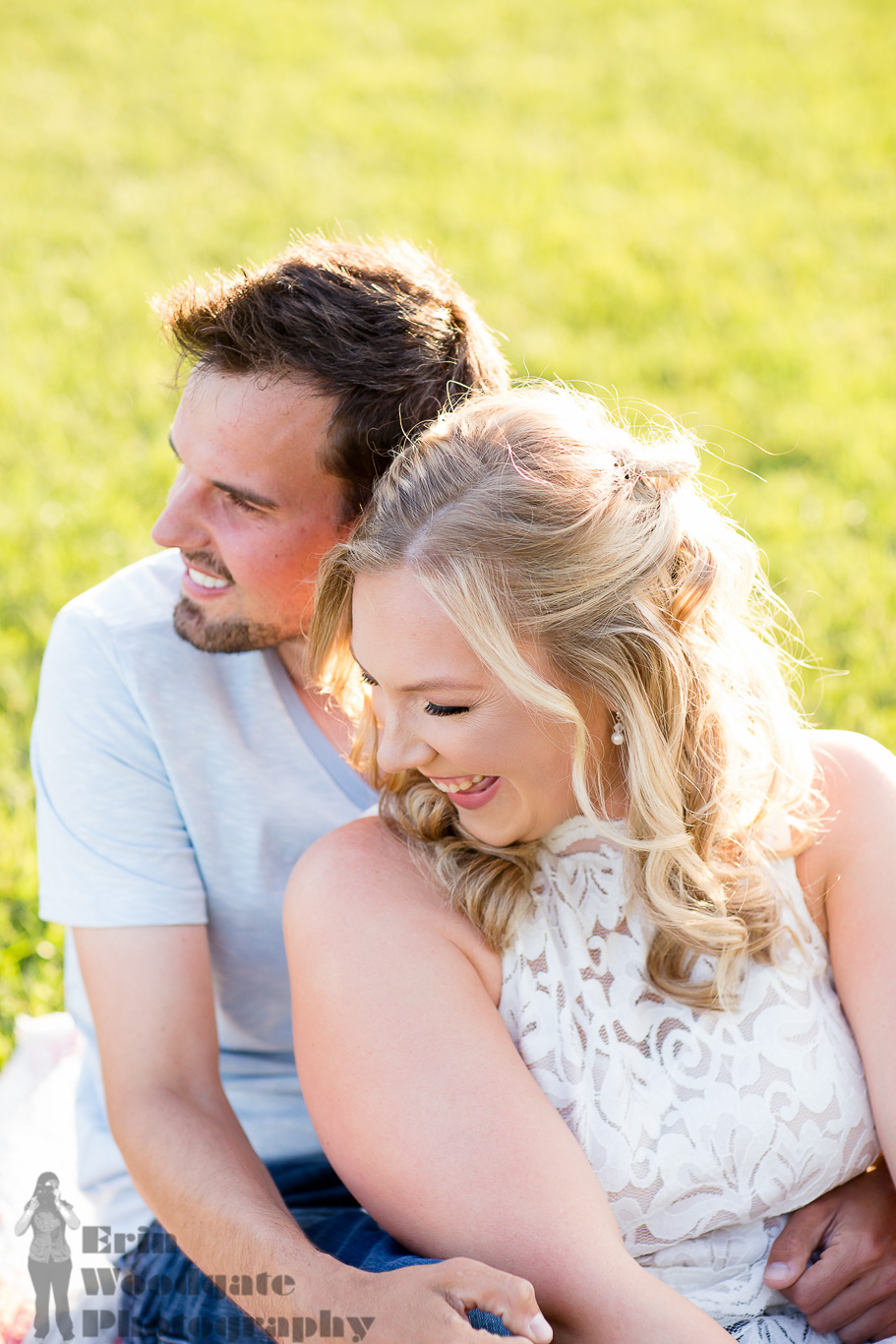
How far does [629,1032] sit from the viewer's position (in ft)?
6.33

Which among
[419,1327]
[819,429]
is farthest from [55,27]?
[419,1327]

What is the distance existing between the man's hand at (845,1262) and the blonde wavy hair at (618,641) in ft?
1.38

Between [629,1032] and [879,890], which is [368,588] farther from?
[879,890]

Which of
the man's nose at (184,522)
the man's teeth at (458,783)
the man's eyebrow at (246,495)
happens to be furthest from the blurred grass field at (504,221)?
the man's teeth at (458,783)

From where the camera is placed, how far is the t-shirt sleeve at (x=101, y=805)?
2.21 m

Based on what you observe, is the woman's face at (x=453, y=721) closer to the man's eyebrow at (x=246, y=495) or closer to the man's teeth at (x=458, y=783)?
the man's teeth at (x=458, y=783)

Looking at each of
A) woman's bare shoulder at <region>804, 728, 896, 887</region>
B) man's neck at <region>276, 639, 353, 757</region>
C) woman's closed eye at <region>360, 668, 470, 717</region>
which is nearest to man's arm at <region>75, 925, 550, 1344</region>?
man's neck at <region>276, 639, 353, 757</region>

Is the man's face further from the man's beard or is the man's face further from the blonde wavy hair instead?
the blonde wavy hair

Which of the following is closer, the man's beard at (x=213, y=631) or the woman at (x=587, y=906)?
the woman at (x=587, y=906)

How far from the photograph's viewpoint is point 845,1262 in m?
1.99

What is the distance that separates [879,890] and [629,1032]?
1.60 ft

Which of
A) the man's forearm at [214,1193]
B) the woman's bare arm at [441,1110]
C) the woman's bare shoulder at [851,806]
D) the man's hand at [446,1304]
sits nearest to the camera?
the man's hand at [446,1304]

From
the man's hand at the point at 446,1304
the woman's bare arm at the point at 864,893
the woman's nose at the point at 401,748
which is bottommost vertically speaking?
the man's hand at the point at 446,1304

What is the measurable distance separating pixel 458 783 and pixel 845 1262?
1.02 meters
